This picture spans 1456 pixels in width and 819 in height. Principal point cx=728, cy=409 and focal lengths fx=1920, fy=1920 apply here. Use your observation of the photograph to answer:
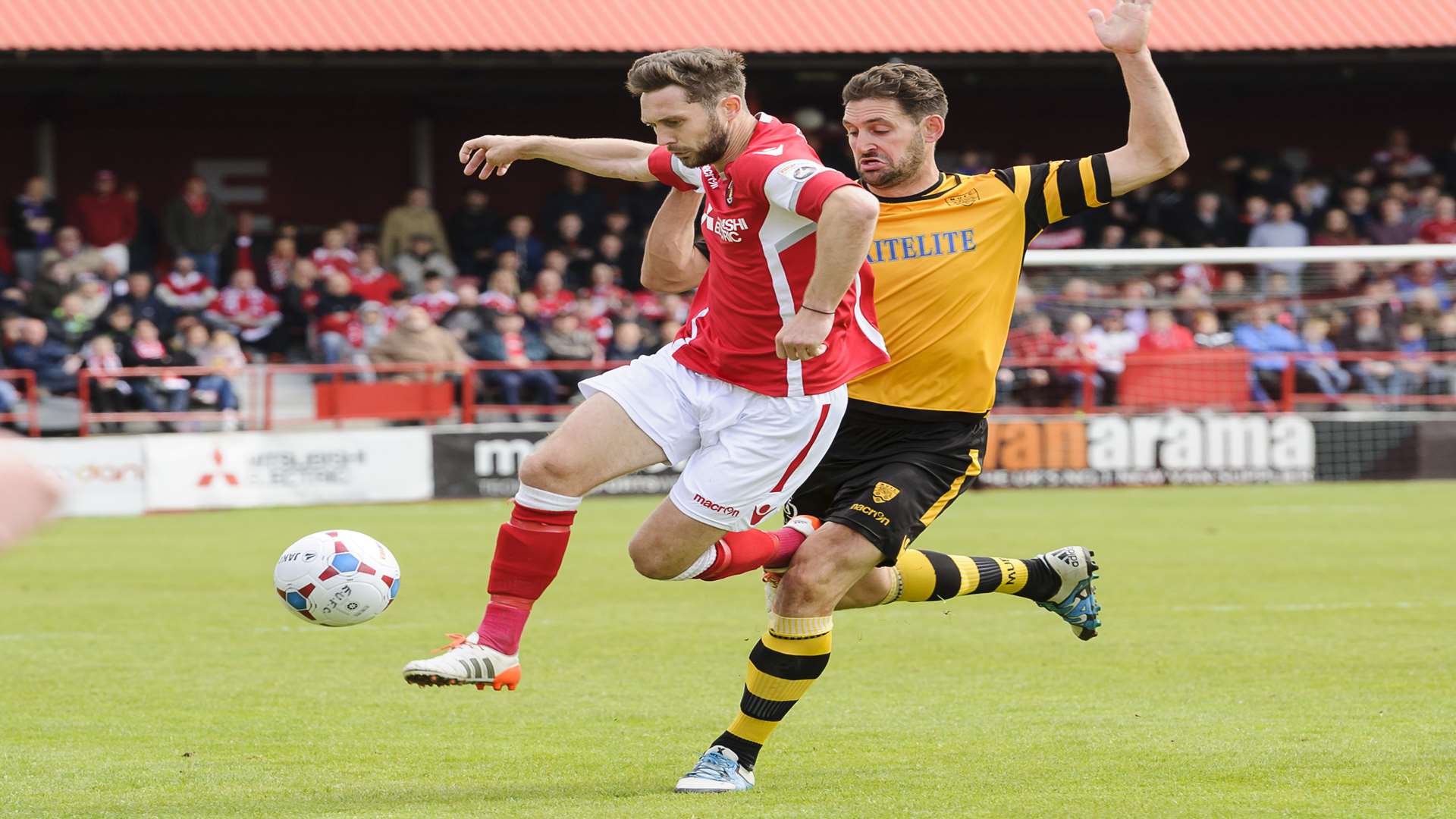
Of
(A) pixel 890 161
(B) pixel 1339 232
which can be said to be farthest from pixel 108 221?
(A) pixel 890 161

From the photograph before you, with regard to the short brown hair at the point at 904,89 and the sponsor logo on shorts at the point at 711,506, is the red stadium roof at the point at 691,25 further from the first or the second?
the sponsor logo on shorts at the point at 711,506

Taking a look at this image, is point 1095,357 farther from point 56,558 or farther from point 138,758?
point 138,758

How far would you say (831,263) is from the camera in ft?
16.8

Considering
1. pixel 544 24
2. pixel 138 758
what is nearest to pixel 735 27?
pixel 544 24

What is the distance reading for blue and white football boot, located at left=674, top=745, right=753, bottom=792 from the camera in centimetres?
531

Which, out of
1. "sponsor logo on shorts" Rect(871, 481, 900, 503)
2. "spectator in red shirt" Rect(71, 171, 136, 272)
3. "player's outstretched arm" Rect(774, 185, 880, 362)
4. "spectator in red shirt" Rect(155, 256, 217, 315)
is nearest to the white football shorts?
"sponsor logo on shorts" Rect(871, 481, 900, 503)

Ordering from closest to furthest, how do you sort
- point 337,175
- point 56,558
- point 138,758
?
1. point 138,758
2. point 56,558
3. point 337,175

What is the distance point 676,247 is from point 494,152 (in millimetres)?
652

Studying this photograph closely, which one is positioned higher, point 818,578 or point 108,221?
point 108,221

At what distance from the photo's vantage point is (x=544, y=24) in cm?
2222

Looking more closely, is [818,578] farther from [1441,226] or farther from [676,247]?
[1441,226]

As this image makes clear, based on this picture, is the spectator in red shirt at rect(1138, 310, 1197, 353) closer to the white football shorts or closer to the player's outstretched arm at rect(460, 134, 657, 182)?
the player's outstretched arm at rect(460, 134, 657, 182)

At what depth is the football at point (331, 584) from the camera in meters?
5.78

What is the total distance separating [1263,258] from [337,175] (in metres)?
13.5
